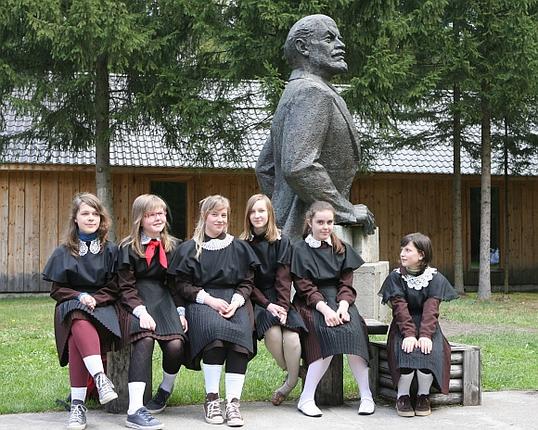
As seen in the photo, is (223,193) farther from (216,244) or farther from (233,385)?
(233,385)

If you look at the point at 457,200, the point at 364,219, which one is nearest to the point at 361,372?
the point at 364,219

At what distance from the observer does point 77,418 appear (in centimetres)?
541

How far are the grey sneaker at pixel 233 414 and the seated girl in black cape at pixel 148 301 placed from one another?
1.52 feet

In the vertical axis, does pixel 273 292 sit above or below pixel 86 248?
below

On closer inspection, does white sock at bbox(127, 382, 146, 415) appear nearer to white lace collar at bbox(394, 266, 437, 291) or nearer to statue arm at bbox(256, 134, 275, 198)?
white lace collar at bbox(394, 266, 437, 291)

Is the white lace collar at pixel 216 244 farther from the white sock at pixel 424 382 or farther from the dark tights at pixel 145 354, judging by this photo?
the white sock at pixel 424 382

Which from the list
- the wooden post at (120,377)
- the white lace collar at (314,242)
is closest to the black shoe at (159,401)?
the wooden post at (120,377)

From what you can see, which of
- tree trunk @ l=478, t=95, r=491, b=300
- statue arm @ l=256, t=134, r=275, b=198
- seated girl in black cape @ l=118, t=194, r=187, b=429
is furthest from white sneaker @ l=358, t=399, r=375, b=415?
tree trunk @ l=478, t=95, r=491, b=300

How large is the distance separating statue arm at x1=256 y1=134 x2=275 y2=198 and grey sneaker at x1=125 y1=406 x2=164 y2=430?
2.32m

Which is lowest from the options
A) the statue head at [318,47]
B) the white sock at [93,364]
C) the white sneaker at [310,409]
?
the white sneaker at [310,409]

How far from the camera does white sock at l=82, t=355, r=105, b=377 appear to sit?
5406 mm

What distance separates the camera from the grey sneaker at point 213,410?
5.56 m

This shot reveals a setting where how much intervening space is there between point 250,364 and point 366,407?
102 inches

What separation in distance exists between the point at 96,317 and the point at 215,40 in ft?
35.0
